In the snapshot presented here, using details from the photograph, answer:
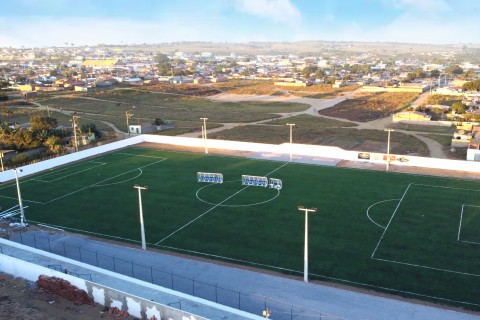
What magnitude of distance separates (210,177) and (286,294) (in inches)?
812

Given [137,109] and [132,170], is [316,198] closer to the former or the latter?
[132,170]

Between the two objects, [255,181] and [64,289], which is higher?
[64,289]

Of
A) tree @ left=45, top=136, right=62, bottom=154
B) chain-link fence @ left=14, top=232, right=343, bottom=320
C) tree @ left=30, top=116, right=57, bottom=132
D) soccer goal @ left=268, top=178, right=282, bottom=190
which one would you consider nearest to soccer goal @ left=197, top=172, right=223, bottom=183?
soccer goal @ left=268, top=178, right=282, bottom=190

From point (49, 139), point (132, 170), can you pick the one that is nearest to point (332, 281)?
point (132, 170)

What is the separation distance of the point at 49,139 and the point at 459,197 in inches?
1819

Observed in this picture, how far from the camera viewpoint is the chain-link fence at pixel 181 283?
68.7ft

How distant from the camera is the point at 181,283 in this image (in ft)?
78.0

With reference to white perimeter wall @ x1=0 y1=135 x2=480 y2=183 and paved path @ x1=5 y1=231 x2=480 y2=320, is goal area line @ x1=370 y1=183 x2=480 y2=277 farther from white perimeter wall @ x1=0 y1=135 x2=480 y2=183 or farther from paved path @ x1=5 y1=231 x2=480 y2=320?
white perimeter wall @ x1=0 y1=135 x2=480 y2=183

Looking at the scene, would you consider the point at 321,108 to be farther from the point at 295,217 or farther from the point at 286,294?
the point at 286,294

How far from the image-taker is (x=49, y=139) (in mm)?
56688

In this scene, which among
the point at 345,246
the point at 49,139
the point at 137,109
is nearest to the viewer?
the point at 345,246

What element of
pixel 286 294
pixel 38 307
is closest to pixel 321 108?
pixel 286 294

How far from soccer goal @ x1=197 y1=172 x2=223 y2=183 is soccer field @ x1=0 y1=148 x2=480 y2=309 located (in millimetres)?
691

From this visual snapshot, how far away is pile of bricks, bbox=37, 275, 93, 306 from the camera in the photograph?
68.7 ft
